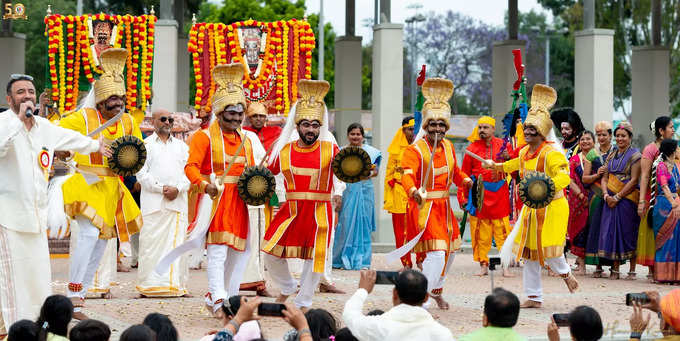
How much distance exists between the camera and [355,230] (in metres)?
15.3

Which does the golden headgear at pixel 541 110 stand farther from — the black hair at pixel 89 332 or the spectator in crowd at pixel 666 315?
the black hair at pixel 89 332

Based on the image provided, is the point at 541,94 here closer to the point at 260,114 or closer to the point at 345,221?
the point at 260,114

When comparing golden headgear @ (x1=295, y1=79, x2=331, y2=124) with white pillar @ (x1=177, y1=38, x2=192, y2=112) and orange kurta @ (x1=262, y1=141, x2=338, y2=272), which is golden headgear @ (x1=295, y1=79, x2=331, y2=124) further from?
white pillar @ (x1=177, y1=38, x2=192, y2=112)

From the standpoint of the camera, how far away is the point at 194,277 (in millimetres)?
13930

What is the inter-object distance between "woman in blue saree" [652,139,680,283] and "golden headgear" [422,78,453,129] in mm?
4340

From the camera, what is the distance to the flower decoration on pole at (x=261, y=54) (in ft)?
55.5

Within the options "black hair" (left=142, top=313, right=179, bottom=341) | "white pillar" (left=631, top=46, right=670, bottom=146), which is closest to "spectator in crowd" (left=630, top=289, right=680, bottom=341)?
"black hair" (left=142, top=313, right=179, bottom=341)

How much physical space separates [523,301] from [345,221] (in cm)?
425

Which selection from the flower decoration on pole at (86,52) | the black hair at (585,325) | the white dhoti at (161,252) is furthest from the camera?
the flower decoration on pole at (86,52)

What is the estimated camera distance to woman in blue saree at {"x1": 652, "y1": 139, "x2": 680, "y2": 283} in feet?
45.0

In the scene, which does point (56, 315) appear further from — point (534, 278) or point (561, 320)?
point (534, 278)

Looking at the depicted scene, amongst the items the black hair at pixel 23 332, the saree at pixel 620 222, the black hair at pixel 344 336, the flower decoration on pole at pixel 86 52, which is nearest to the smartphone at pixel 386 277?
the black hair at pixel 344 336

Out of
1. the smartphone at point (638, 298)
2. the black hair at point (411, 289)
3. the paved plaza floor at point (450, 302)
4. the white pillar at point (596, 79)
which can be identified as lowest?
the paved plaza floor at point (450, 302)

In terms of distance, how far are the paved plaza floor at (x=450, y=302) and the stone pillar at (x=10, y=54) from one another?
731cm
